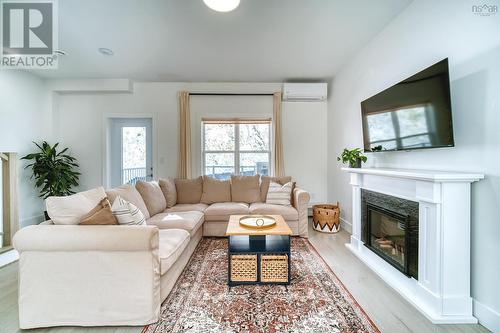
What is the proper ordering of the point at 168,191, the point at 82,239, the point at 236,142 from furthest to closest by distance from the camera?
the point at 236,142
the point at 168,191
the point at 82,239

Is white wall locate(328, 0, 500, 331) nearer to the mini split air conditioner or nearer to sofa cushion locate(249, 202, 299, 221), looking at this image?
sofa cushion locate(249, 202, 299, 221)

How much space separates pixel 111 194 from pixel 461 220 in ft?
9.84

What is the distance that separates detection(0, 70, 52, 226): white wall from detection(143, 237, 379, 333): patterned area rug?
140 inches

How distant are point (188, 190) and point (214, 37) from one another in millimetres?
2394

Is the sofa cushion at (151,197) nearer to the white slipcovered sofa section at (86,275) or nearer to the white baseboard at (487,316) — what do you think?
the white slipcovered sofa section at (86,275)

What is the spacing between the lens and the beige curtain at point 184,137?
4.39 m

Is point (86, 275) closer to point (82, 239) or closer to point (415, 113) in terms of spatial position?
point (82, 239)

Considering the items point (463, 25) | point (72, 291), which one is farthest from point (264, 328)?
point (463, 25)

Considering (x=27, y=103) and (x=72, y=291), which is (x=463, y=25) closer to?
(x=72, y=291)

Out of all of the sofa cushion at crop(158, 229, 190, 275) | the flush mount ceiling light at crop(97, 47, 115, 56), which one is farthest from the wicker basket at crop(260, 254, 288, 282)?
the flush mount ceiling light at crop(97, 47, 115, 56)

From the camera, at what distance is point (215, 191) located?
155 inches

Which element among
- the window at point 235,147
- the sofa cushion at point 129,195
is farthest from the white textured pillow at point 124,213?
the window at point 235,147

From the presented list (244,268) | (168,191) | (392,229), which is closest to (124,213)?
(244,268)

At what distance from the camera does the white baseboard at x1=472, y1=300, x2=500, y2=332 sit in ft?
4.98
